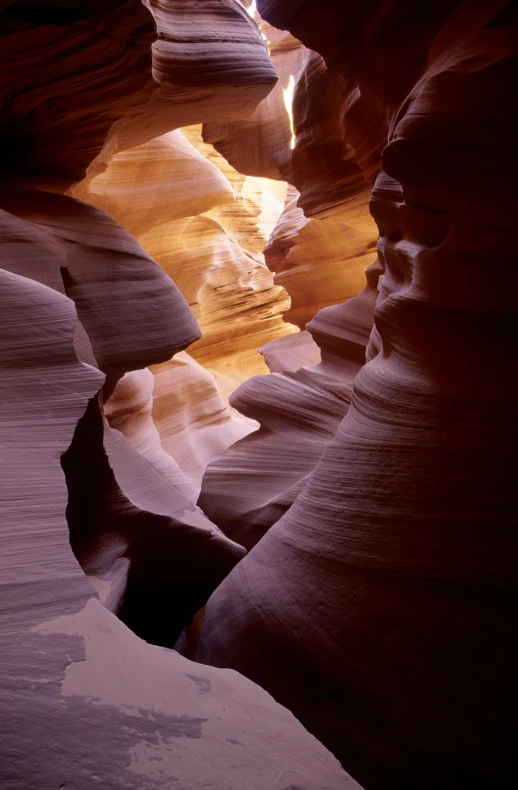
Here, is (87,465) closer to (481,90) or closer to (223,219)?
(481,90)

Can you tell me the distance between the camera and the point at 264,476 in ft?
15.0

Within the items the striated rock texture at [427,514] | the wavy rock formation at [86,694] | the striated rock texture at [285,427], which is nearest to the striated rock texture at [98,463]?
the wavy rock formation at [86,694]

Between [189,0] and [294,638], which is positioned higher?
[189,0]

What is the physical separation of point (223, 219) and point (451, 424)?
409 inches

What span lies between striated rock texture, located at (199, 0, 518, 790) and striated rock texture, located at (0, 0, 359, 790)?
0.50 meters

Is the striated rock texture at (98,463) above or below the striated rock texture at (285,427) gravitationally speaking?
above

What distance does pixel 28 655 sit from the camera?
1.41 metres

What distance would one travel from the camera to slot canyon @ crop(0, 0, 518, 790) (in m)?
1.52

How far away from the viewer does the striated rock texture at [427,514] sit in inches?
77.0

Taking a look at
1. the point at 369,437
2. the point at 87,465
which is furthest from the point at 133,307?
the point at 369,437

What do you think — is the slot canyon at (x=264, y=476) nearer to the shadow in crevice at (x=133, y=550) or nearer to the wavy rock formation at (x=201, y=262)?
the shadow in crevice at (x=133, y=550)

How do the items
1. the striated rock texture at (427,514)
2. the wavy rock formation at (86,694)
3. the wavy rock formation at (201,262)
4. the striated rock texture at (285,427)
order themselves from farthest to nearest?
1. the wavy rock formation at (201,262)
2. the striated rock texture at (285,427)
3. the striated rock texture at (427,514)
4. the wavy rock formation at (86,694)

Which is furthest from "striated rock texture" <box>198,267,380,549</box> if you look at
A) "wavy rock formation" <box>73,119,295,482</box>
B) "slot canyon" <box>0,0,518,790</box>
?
"wavy rock formation" <box>73,119,295,482</box>

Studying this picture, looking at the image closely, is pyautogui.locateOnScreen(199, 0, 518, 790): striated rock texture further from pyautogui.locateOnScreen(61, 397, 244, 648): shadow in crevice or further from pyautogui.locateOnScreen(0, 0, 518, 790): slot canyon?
pyautogui.locateOnScreen(61, 397, 244, 648): shadow in crevice
